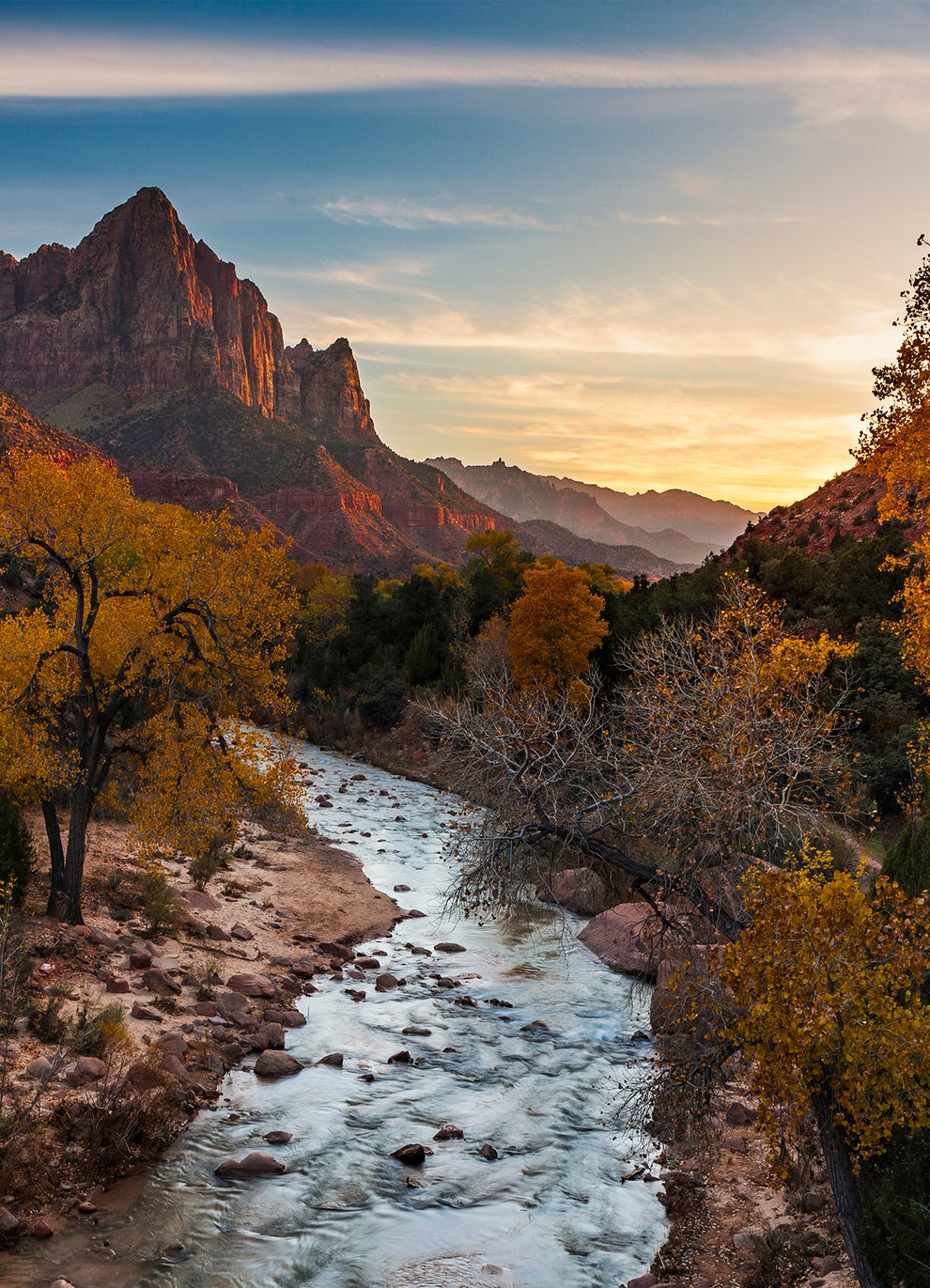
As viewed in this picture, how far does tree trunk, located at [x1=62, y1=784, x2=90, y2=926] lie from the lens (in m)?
12.7

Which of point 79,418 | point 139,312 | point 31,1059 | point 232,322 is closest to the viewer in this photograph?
point 31,1059

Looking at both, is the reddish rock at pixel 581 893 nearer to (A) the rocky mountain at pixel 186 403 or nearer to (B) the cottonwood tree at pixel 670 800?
(B) the cottonwood tree at pixel 670 800

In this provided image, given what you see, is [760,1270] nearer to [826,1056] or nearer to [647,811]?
[826,1056]

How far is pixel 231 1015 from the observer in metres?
12.4

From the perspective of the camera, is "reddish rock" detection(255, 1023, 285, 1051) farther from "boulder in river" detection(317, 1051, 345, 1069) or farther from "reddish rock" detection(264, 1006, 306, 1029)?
"boulder in river" detection(317, 1051, 345, 1069)

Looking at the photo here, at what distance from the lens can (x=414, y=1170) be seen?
9.69 meters

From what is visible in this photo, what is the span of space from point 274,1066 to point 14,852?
531cm

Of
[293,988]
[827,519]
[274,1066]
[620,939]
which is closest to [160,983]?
[274,1066]

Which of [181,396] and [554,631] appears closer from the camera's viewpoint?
[554,631]

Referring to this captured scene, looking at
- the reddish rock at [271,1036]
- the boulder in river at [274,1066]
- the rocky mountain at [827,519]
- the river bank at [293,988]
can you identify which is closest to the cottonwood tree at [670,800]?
the river bank at [293,988]

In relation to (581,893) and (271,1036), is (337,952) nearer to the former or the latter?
(271,1036)

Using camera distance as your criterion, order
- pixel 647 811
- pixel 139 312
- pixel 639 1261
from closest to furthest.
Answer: pixel 639 1261 < pixel 647 811 < pixel 139 312

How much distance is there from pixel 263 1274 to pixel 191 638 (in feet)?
27.4

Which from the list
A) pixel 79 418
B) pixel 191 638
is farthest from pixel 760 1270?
pixel 79 418
